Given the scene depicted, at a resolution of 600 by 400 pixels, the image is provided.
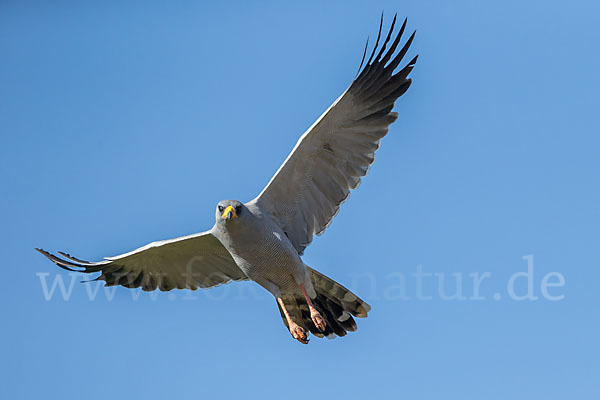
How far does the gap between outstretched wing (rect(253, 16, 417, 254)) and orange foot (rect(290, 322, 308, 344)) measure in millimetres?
1014

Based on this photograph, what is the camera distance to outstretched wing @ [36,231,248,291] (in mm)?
12672

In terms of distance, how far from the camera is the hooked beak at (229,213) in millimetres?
11234

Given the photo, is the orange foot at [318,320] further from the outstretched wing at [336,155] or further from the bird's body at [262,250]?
the outstretched wing at [336,155]

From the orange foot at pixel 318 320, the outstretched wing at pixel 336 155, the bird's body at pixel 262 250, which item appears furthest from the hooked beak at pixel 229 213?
the orange foot at pixel 318 320

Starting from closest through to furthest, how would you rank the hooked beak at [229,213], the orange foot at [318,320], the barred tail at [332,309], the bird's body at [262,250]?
the hooked beak at [229,213] → the bird's body at [262,250] → the orange foot at [318,320] → the barred tail at [332,309]

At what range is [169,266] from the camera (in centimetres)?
1319

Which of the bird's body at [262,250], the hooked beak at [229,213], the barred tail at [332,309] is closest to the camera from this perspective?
the hooked beak at [229,213]

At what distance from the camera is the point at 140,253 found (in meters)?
12.8

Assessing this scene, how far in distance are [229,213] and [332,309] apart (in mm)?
2354

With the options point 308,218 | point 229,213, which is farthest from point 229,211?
point 308,218

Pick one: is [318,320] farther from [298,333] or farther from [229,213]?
[229,213]

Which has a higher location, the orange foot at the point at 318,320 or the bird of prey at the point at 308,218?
the bird of prey at the point at 308,218

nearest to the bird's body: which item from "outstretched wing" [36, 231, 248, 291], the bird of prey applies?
the bird of prey

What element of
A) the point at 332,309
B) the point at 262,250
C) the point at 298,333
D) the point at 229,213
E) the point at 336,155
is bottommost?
the point at 298,333
